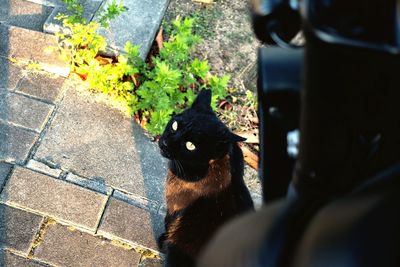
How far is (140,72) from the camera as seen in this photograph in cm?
303

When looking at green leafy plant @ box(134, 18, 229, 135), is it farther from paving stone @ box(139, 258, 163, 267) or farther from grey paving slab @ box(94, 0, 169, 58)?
paving stone @ box(139, 258, 163, 267)

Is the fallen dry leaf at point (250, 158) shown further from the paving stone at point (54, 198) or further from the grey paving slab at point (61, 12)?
the grey paving slab at point (61, 12)

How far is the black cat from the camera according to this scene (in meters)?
2.34

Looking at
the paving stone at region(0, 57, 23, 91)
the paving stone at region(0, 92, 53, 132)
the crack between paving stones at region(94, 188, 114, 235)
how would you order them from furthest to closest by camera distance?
the paving stone at region(0, 57, 23, 91) < the paving stone at region(0, 92, 53, 132) < the crack between paving stones at region(94, 188, 114, 235)

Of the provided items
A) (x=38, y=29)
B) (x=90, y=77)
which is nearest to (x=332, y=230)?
(x=90, y=77)

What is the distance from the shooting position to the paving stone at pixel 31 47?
10.1 ft

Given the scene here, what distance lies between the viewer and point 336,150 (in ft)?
2.56

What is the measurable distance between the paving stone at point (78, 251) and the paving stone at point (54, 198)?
0.21ft

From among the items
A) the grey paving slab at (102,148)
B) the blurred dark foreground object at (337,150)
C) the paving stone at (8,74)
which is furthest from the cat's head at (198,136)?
the blurred dark foreground object at (337,150)

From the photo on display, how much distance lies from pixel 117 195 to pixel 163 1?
1349 mm

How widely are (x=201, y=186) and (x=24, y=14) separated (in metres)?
1.70

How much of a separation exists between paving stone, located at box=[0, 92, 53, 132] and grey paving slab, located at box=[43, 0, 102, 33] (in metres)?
0.47

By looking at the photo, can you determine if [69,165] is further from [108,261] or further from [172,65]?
[172,65]

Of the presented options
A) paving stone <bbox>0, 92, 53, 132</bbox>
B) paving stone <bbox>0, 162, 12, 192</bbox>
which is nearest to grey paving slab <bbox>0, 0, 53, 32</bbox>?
paving stone <bbox>0, 92, 53, 132</bbox>
